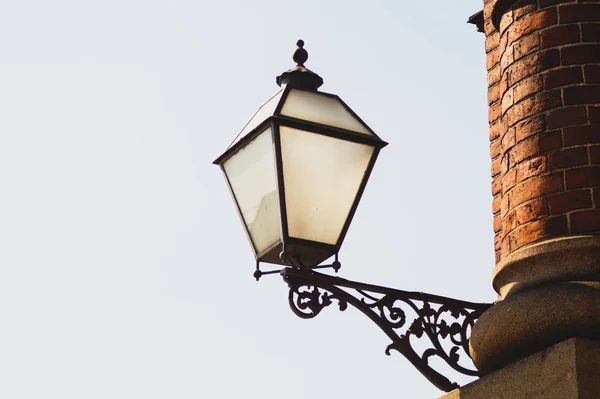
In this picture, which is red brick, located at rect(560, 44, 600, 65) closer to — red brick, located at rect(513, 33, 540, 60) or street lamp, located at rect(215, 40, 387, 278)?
red brick, located at rect(513, 33, 540, 60)

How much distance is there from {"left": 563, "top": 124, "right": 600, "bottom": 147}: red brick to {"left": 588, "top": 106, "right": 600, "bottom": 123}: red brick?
20mm

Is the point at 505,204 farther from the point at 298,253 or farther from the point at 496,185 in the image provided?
the point at 496,185

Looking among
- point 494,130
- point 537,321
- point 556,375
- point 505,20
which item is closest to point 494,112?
point 494,130

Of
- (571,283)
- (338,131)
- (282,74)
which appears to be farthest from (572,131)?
(282,74)

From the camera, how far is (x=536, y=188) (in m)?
4.50

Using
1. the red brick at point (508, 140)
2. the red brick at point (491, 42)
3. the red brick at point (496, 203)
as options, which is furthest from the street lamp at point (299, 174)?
the red brick at point (491, 42)

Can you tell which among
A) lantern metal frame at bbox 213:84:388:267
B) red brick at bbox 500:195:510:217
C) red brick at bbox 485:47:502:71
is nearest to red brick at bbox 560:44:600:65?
red brick at bbox 500:195:510:217

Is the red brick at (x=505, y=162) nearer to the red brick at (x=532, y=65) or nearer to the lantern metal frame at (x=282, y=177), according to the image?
the red brick at (x=532, y=65)

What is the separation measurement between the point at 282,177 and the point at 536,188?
93 cm

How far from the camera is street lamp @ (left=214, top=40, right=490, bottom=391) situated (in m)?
4.70

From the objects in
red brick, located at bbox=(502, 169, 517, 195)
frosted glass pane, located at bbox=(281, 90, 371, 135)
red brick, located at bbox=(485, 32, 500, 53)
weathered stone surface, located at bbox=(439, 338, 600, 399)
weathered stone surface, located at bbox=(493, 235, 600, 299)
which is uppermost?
red brick, located at bbox=(485, 32, 500, 53)

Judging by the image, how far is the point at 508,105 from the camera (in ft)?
15.6

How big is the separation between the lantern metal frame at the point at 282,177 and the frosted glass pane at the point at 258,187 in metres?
0.02

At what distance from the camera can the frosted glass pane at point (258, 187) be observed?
4770mm
